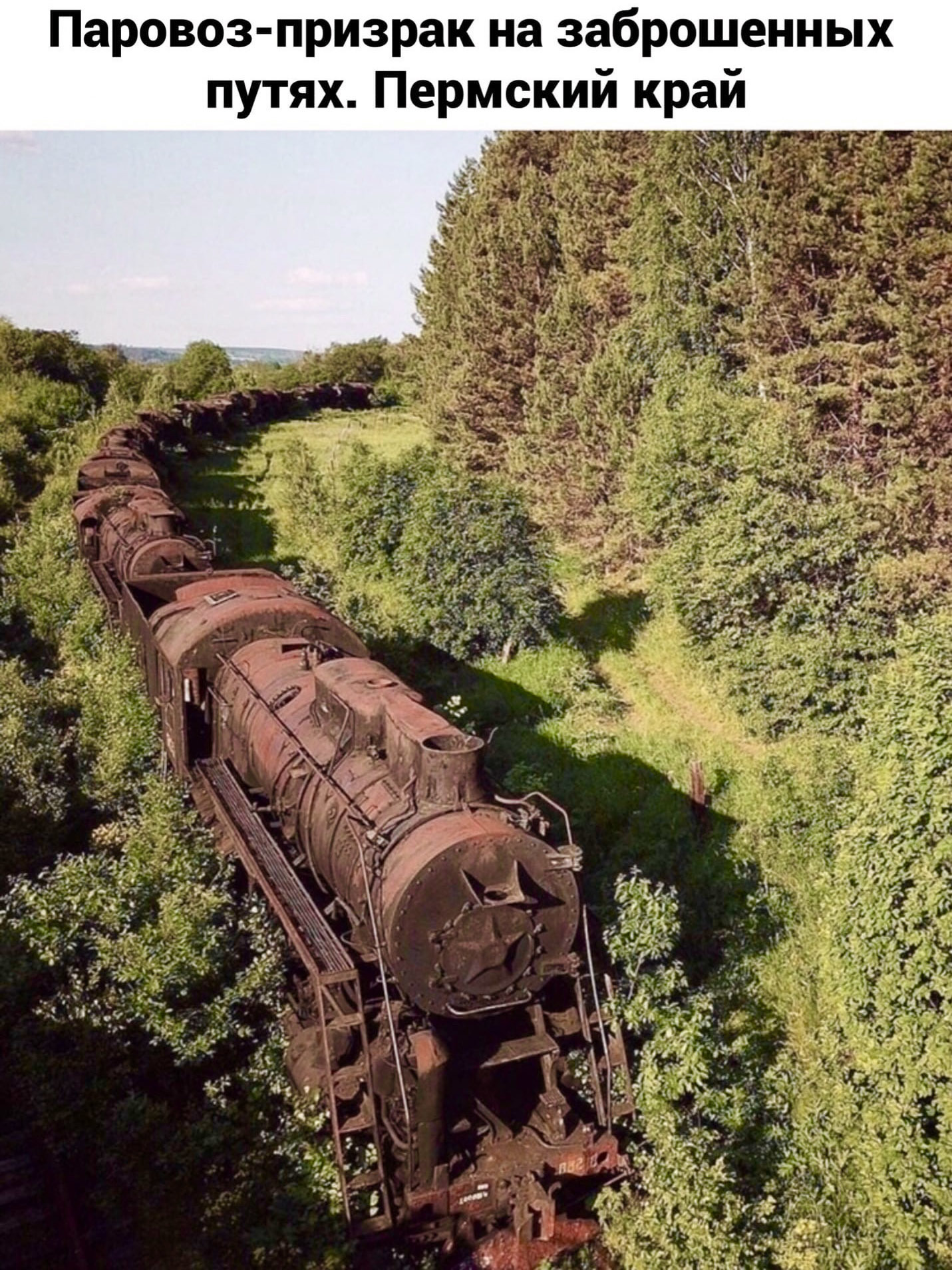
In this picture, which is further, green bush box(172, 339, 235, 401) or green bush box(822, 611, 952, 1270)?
green bush box(172, 339, 235, 401)

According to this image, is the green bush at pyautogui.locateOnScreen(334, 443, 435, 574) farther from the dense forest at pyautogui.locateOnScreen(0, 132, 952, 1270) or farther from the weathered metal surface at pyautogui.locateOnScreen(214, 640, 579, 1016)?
the weathered metal surface at pyautogui.locateOnScreen(214, 640, 579, 1016)

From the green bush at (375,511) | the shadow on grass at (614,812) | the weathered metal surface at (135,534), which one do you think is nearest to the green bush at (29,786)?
the weathered metal surface at (135,534)

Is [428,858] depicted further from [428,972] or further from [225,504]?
[225,504]

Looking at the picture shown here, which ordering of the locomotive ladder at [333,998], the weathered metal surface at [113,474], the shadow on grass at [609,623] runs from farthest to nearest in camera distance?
the weathered metal surface at [113,474] → the shadow on grass at [609,623] → the locomotive ladder at [333,998]

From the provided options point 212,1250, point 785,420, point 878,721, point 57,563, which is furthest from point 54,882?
point 785,420

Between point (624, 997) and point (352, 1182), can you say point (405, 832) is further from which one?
point (624, 997)

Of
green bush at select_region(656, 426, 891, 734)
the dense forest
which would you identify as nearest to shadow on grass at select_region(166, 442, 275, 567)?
the dense forest

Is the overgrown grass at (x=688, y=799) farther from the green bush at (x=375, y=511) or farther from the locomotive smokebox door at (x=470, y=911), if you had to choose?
the locomotive smokebox door at (x=470, y=911)
